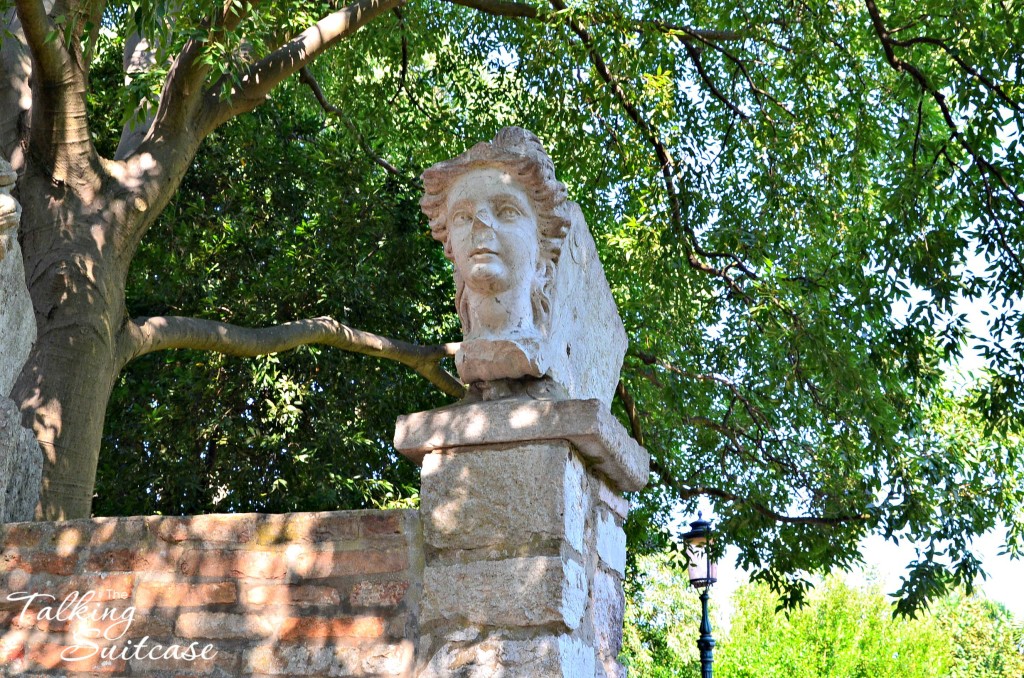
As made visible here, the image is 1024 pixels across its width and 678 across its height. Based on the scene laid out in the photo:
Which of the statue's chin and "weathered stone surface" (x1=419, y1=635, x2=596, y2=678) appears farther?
the statue's chin

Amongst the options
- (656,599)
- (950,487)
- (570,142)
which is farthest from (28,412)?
(656,599)

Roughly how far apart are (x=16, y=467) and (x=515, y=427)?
2143 millimetres

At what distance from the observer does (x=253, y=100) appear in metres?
7.11

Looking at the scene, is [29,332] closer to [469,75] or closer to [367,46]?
[367,46]

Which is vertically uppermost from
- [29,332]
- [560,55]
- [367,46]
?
[367,46]

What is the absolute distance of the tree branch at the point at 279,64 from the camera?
6.97m

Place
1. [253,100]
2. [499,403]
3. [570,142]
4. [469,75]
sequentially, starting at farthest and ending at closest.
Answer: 1. [469,75]
2. [570,142]
3. [253,100]
4. [499,403]

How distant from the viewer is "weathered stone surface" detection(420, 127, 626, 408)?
11.4 ft

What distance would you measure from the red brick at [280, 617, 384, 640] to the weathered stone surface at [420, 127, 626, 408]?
83 cm

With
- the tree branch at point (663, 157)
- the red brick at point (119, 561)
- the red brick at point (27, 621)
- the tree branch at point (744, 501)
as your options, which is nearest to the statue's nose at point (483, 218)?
the red brick at point (119, 561)

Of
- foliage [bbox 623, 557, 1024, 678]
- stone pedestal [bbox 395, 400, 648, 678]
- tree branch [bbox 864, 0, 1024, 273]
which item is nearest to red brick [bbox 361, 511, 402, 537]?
stone pedestal [bbox 395, 400, 648, 678]

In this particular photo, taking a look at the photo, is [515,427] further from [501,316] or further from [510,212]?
[510,212]

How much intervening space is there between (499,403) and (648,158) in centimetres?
536

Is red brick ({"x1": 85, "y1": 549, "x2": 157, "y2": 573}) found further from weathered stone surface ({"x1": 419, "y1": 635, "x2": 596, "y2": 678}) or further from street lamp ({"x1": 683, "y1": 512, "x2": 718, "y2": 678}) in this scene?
street lamp ({"x1": 683, "y1": 512, "x2": 718, "y2": 678})
